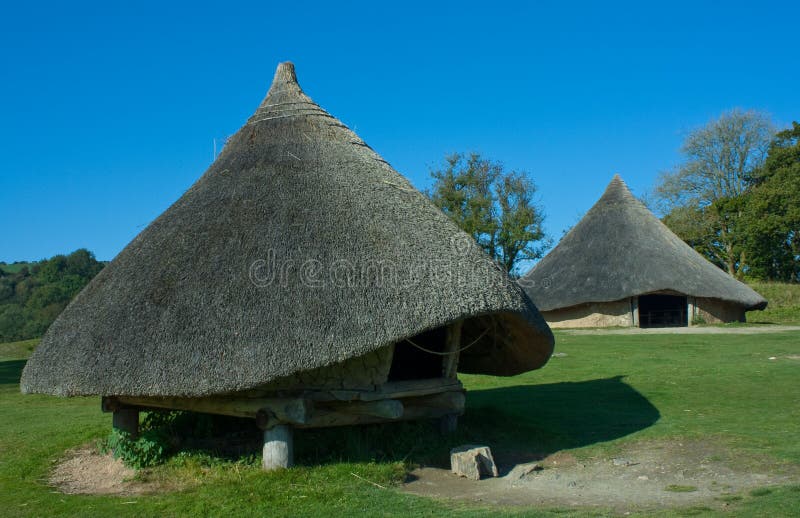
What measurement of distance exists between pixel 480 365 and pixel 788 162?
38942mm

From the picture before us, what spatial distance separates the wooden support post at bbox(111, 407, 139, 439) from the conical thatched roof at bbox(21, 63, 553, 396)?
1288 millimetres

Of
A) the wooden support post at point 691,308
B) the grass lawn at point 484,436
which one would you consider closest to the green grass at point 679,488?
the grass lawn at point 484,436

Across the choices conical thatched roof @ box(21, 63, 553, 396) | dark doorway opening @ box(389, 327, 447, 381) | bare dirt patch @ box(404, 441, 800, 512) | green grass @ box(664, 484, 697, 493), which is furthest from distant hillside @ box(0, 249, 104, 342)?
green grass @ box(664, 484, 697, 493)

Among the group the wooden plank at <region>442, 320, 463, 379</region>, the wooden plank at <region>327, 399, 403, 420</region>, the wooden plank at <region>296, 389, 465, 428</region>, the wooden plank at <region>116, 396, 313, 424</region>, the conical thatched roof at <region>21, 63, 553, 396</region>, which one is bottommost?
the wooden plank at <region>296, 389, 465, 428</region>

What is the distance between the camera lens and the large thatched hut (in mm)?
26203

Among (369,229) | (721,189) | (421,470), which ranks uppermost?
(721,189)

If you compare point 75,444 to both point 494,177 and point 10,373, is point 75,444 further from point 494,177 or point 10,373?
point 494,177

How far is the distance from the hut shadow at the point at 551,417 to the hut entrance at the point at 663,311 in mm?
16024

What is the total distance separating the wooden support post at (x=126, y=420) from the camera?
891 centimetres

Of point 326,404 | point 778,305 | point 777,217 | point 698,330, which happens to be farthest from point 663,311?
point 326,404

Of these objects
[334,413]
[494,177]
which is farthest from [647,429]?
[494,177]

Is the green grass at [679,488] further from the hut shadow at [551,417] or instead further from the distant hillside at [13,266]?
the distant hillside at [13,266]

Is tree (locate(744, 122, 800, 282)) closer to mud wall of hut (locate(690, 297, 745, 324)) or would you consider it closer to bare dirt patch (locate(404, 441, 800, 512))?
mud wall of hut (locate(690, 297, 745, 324))

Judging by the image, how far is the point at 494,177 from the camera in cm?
5122
